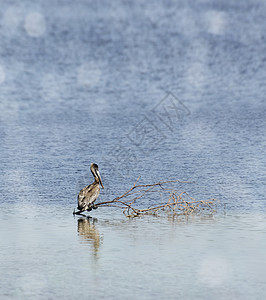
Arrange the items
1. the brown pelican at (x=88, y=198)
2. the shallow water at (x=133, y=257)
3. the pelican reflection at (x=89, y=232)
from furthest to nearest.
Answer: the brown pelican at (x=88, y=198) → the pelican reflection at (x=89, y=232) → the shallow water at (x=133, y=257)

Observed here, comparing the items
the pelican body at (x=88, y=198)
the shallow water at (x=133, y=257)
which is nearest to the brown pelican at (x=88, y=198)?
the pelican body at (x=88, y=198)

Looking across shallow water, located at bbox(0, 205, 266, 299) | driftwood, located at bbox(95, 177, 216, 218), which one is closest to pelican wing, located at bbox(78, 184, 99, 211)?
driftwood, located at bbox(95, 177, 216, 218)

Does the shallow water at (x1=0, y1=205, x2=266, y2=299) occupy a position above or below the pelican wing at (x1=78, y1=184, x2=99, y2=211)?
below

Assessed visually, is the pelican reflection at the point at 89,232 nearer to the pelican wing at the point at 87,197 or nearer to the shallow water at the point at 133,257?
the shallow water at the point at 133,257

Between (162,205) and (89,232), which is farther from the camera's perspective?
(162,205)

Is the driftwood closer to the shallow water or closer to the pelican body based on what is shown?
the pelican body

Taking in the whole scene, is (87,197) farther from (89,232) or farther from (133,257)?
(133,257)

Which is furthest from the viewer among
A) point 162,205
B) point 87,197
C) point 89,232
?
point 162,205

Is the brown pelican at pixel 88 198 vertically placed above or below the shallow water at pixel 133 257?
above

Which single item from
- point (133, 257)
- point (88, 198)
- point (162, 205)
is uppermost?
point (88, 198)

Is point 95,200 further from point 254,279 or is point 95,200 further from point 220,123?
point 220,123

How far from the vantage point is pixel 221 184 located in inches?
697

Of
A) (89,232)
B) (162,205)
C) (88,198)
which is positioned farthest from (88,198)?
(89,232)

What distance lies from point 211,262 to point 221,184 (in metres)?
8.40
